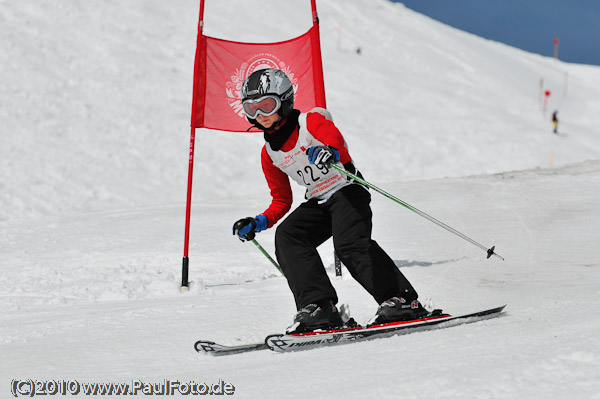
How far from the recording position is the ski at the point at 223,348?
3451 millimetres

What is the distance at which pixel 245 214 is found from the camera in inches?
415

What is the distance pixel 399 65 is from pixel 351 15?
6.84 metres

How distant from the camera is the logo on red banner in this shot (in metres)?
6.51

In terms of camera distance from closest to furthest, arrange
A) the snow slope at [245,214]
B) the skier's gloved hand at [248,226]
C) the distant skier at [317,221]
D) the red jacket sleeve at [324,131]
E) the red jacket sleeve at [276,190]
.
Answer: the snow slope at [245,214] → the distant skier at [317,221] → the red jacket sleeve at [324,131] → the skier's gloved hand at [248,226] → the red jacket sleeve at [276,190]

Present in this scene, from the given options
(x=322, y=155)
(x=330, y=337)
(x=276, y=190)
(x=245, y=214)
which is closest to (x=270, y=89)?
(x=322, y=155)

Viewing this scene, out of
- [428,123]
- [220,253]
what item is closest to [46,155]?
[220,253]

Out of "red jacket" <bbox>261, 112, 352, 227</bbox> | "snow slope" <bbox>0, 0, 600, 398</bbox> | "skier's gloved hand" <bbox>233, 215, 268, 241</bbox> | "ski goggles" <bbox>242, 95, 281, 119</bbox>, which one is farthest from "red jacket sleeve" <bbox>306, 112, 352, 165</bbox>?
"snow slope" <bbox>0, 0, 600, 398</bbox>

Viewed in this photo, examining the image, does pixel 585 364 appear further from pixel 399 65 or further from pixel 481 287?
pixel 399 65

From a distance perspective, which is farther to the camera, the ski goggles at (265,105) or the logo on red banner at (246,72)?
the logo on red banner at (246,72)

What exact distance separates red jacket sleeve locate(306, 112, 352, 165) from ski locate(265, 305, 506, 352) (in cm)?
105

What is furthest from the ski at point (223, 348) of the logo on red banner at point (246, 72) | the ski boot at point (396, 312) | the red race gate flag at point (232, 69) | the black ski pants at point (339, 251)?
the logo on red banner at point (246, 72)

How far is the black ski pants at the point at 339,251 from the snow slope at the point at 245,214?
0.43 m

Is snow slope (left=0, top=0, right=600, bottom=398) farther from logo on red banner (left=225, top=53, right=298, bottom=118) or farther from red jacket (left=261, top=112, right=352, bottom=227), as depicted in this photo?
logo on red banner (left=225, top=53, right=298, bottom=118)

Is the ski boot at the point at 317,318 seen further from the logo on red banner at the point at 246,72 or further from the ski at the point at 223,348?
the logo on red banner at the point at 246,72
